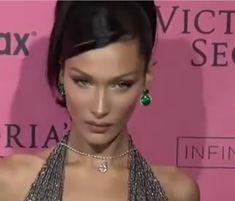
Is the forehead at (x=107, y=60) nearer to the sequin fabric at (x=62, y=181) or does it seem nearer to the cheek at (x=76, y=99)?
the cheek at (x=76, y=99)

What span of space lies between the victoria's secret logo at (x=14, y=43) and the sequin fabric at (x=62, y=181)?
10.4 inches

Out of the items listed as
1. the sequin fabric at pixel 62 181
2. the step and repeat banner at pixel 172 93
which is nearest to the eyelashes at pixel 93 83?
the sequin fabric at pixel 62 181


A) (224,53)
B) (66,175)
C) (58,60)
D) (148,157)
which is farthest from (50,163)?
(224,53)

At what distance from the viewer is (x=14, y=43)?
120cm

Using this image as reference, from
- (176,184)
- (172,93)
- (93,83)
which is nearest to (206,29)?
(172,93)

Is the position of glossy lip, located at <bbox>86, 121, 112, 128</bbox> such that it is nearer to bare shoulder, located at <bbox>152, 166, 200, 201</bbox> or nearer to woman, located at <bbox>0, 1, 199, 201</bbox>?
woman, located at <bbox>0, 1, 199, 201</bbox>

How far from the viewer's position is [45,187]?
98 cm

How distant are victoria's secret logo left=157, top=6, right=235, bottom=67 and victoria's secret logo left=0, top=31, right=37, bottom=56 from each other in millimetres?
245

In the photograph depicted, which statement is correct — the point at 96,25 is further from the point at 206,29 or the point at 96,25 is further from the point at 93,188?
the point at 206,29

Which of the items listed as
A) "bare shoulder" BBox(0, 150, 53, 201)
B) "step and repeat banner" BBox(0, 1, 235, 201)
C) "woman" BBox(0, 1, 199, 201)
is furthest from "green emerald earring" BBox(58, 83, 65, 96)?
"step and repeat banner" BBox(0, 1, 235, 201)

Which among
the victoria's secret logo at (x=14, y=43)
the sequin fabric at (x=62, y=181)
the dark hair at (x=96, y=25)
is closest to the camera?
the dark hair at (x=96, y=25)

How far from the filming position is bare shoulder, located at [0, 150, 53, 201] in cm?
101

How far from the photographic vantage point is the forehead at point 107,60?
0.87 metres

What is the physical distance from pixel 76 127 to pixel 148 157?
34 cm
